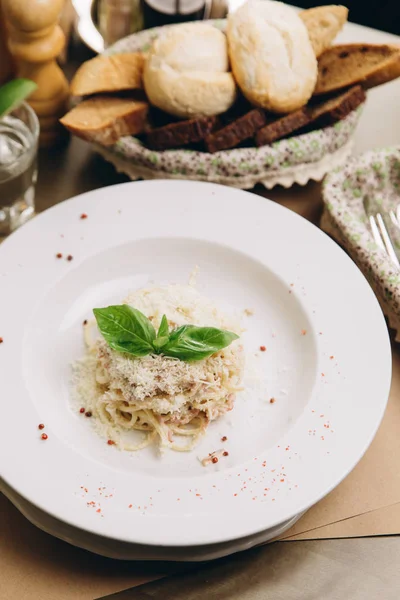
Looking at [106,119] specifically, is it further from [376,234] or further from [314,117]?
[376,234]

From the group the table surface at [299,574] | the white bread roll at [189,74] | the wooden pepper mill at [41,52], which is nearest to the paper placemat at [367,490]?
the table surface at [299,574]

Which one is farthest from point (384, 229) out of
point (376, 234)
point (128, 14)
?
point (128, 14)

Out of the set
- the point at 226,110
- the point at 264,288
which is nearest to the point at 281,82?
the point at 226,110

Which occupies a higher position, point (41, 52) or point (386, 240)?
point (41, 52)

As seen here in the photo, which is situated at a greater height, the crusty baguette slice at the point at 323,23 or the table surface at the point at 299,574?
the crusty baguette slice at the point at 323,23

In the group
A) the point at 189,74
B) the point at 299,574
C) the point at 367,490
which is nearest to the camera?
the point at 299,574

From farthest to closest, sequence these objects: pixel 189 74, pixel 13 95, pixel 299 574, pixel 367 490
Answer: pixel 189 74 < pixel 13 95 < pixel 367 490 < pixel 299 574

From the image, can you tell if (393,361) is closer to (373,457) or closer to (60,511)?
(373,457)

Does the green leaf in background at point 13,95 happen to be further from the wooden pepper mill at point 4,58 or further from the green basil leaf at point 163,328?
the green basil leaf at point 163,328
